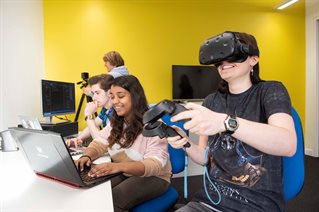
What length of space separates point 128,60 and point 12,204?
340 centimetres

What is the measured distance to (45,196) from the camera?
0.83 metres

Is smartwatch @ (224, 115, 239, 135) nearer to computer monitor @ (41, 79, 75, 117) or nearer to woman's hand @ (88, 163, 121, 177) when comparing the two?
woman's hand @ (88, 163, 121, 177)

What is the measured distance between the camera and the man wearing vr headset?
742 mm

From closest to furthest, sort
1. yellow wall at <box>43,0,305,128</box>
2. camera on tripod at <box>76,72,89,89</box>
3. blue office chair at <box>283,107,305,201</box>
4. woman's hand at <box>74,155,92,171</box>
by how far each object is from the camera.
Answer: blue office chair at <box>283,107,305,201</box>
woman's hand at <box>74,155,92,171</box>
camera on tripod at <box>76,72,89,89</box>
yellow wall at <box>43,0,305,128</box>

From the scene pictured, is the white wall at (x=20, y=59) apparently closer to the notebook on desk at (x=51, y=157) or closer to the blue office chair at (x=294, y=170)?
the notebook on desk at (x=51, y=157)

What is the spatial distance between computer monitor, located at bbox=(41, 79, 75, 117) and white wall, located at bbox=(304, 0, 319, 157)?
13.2 feet

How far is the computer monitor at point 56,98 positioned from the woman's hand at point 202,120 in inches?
81.9

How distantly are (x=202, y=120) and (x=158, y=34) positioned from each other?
3656mm

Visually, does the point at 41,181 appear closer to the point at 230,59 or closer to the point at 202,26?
the point at 230,59

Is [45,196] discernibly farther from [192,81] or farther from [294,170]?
[192,81]

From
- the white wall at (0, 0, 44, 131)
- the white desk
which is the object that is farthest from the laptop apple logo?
the white wall at (0, 0, 44, 131)

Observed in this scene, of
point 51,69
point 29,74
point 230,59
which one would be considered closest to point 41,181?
point 230,59

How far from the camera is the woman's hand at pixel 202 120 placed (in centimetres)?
66

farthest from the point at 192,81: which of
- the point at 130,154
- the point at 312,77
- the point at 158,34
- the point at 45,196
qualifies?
the point at 45,196
